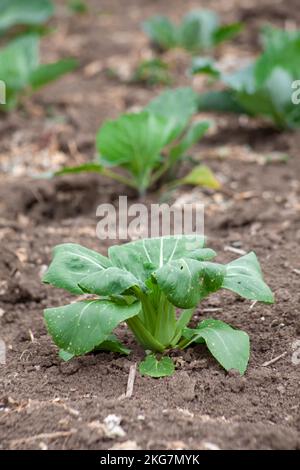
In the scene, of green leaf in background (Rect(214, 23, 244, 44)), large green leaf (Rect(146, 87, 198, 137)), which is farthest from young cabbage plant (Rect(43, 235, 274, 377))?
green leaf in background (Rect(214, 23, 244, 44))

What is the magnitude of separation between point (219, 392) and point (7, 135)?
271cm

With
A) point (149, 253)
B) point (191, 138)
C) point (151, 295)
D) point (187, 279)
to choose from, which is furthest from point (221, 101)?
point (187, 279)

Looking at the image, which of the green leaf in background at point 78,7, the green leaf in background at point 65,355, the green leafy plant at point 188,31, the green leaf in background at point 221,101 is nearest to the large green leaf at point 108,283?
the green leaf in background at point 65,355

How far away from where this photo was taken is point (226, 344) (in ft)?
7.82

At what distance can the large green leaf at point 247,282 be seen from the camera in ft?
7.85

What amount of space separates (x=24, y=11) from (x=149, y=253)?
137 inches

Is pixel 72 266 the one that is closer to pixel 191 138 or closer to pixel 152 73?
pixel 191 138

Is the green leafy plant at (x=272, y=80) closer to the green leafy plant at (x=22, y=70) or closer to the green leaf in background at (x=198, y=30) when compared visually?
the green leafy plant at (x=22, y=70)

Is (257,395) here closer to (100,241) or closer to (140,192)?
(100,241)

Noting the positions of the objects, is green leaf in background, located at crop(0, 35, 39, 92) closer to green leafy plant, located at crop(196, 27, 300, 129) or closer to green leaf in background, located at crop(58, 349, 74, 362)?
green leafy plant, located at crop(196, 27, 300, 129)

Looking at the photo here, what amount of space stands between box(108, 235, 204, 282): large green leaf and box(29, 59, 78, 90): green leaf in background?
Answer: 2.27m

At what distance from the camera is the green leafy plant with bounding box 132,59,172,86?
5.13 metres

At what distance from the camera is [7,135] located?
4598 millimetres
